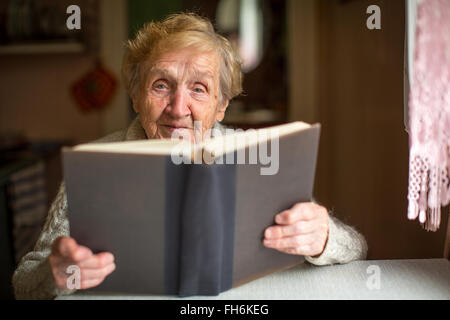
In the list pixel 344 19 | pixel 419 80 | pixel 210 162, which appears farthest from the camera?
pixel 344 19

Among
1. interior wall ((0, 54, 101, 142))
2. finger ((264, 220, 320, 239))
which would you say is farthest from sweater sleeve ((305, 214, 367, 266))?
interior wall ((0, 54, 101, 142))

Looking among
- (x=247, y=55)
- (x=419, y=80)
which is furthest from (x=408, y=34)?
(x=247, y=55)

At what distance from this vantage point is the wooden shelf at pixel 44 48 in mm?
2914

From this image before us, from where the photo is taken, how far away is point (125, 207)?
0.78 metres

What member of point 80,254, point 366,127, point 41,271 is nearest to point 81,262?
point 80,254

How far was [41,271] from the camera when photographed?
893mm

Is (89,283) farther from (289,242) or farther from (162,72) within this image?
(162,72)

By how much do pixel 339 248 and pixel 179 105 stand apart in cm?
49

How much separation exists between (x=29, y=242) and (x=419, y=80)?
89.7 inches

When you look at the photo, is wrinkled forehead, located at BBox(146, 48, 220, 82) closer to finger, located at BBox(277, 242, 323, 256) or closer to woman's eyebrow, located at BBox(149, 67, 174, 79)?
woman's eyebrow, located at BBox(149, 67, 174, 79)

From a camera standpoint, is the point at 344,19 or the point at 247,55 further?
the point at 247,55

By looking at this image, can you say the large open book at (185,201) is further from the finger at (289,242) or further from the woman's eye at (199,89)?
the woman's eye at (199,89)

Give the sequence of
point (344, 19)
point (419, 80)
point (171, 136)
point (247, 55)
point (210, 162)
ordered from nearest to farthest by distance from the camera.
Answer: point (210, 162) → point (419, 80) → point (171, 136) → point (344, 19) → point (247, 55)

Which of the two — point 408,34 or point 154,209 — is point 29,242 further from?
point 408,34
